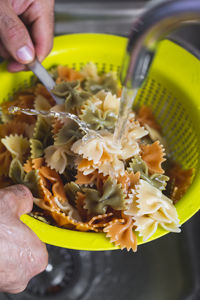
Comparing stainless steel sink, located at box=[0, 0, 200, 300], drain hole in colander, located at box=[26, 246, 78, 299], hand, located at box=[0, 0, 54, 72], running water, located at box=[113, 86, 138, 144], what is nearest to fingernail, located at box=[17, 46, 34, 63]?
hand, located at box=[0, 0, 54, 72]

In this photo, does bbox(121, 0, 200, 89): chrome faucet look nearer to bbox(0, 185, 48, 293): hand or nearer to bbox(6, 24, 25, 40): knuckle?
bbox(0, 185, 48, 293): hand

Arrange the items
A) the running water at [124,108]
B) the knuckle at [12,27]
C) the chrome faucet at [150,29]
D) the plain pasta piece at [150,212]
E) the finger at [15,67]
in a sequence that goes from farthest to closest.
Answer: the finger at [15,67] → the knuckle at [12,27] → the plain pasta piece at [150,212] → the running water at [124,108] → the chrome faucet at [150,29]

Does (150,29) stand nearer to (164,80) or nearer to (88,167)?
(88,167)

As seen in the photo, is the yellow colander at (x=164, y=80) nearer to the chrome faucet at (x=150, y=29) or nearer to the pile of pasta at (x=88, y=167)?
the pile of pasta at (x=88, y=167)

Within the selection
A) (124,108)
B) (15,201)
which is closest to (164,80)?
(124,108)

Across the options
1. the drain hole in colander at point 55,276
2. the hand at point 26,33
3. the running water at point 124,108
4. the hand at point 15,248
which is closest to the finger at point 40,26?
the hand at point 26,33

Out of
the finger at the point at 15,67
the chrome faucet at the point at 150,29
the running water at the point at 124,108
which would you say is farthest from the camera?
the finger at the point at 15,67

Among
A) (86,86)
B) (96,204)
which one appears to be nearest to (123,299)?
(96,204)
